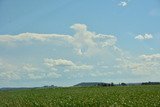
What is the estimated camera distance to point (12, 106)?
130 ft

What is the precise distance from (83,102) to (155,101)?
6.26 meters

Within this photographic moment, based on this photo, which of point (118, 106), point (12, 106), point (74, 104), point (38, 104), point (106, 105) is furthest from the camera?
point (12, 106)

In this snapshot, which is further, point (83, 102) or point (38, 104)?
point (38, 104)

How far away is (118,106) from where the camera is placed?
2823cm

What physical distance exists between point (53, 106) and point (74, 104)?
1744 millimetres

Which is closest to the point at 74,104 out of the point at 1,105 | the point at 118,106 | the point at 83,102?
the point at 83,102

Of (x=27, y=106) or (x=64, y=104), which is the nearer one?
(x=64, y=104)

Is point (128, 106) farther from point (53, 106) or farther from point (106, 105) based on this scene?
point (53, 106)

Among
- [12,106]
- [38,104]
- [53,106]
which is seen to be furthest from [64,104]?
[12,106]

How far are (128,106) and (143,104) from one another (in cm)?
128

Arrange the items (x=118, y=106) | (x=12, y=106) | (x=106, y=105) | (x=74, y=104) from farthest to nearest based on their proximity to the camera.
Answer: (x=12, y=106), (x=74, y=104), (x=106, y=105), (x=118, y=106)

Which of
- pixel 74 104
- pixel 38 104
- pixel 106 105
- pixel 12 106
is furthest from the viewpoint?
pixel 12 106

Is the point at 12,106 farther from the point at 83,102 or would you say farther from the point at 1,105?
the point at 83,102

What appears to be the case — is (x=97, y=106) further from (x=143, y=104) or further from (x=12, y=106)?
(x=12, y=106)
